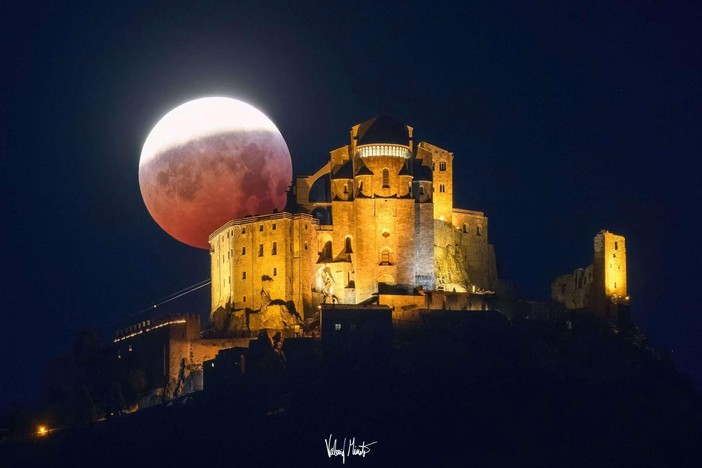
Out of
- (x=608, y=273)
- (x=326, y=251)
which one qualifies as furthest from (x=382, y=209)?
(x=608, y=273)

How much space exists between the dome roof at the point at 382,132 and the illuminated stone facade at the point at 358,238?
2.6 inches

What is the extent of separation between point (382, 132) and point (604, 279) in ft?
57.6

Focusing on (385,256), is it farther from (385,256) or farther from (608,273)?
(608,273)

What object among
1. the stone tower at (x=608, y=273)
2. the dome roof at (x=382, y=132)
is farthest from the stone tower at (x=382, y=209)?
the stone tower at (x=608, y=273)

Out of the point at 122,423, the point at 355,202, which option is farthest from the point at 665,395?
the point at 122,423

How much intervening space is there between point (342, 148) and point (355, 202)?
5040mm

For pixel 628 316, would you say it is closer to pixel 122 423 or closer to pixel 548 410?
pixel 548 410

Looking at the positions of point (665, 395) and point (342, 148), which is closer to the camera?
point (665, 395)

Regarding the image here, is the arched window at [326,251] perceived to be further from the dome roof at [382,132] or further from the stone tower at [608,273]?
the stone tower at [608,273]

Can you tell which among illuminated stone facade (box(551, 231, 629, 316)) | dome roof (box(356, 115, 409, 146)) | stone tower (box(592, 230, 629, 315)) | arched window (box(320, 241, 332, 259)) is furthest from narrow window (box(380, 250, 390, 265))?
stone tower (box(592, 230, 629, 315))

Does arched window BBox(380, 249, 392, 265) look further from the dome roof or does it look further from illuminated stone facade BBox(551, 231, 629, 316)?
illuminated stone facade BBox(551, 231, 629, 316)

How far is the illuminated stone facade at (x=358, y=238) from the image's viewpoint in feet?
401

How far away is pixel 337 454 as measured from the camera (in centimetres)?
10381

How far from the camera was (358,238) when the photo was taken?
123312 millimetres
